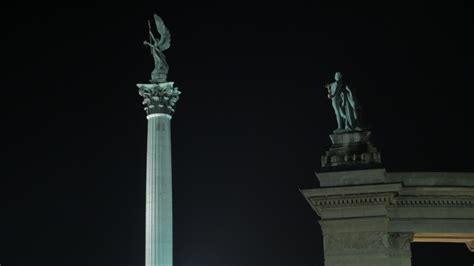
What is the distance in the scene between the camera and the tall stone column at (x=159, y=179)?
161 feet

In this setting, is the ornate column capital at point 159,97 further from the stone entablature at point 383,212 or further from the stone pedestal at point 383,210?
the stone entablature at point 383,212

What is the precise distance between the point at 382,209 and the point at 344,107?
16.4ft

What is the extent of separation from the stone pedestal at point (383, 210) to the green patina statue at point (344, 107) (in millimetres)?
2144

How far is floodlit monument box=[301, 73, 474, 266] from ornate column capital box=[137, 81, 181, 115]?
21.1 m

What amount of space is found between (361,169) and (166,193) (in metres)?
19.9

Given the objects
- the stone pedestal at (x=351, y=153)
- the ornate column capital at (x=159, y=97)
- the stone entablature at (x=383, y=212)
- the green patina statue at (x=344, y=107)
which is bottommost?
the stone entablature at (x=383, y=212)

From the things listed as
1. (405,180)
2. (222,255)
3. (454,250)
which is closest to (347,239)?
(405,180)

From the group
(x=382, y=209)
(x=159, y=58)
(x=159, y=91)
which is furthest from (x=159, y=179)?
(x=382, y=209)

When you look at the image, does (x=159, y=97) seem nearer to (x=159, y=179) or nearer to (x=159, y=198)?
(x=159, y=179)

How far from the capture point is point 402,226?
106ft

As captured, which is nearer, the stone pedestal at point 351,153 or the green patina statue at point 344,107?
the stone pedestal at point 351,153

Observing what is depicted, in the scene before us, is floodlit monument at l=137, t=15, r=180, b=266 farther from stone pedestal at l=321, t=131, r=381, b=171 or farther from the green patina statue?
stone pedestal at l=321, t=131, r=381, b=171

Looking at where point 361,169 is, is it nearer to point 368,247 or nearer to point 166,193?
point 368,247

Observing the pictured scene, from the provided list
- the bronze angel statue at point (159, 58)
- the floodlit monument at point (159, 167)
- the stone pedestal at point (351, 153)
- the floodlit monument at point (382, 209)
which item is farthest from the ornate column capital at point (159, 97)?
the floodlit monument at point (382, 209)
